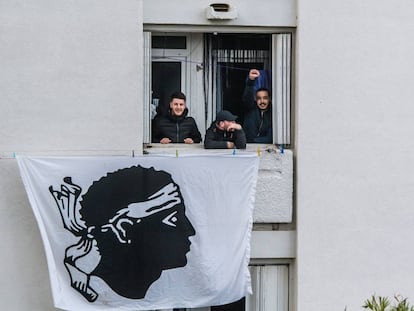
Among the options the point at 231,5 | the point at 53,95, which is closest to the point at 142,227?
the point at 53,95

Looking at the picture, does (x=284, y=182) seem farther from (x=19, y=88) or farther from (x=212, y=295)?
(x=19, y=88)

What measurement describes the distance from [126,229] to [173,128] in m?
1.28

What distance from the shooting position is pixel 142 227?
9.18 m

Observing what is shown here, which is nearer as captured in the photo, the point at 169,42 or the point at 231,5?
the point at 231,5

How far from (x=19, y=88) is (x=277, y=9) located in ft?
9.46

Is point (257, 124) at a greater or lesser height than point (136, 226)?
greater

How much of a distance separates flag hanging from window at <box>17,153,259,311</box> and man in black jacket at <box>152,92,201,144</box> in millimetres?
586

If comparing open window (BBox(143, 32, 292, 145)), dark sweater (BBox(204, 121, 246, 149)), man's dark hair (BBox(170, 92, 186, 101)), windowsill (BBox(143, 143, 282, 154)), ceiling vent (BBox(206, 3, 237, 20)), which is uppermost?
ceiling vent (BBox(206, 3, 237, 20))
